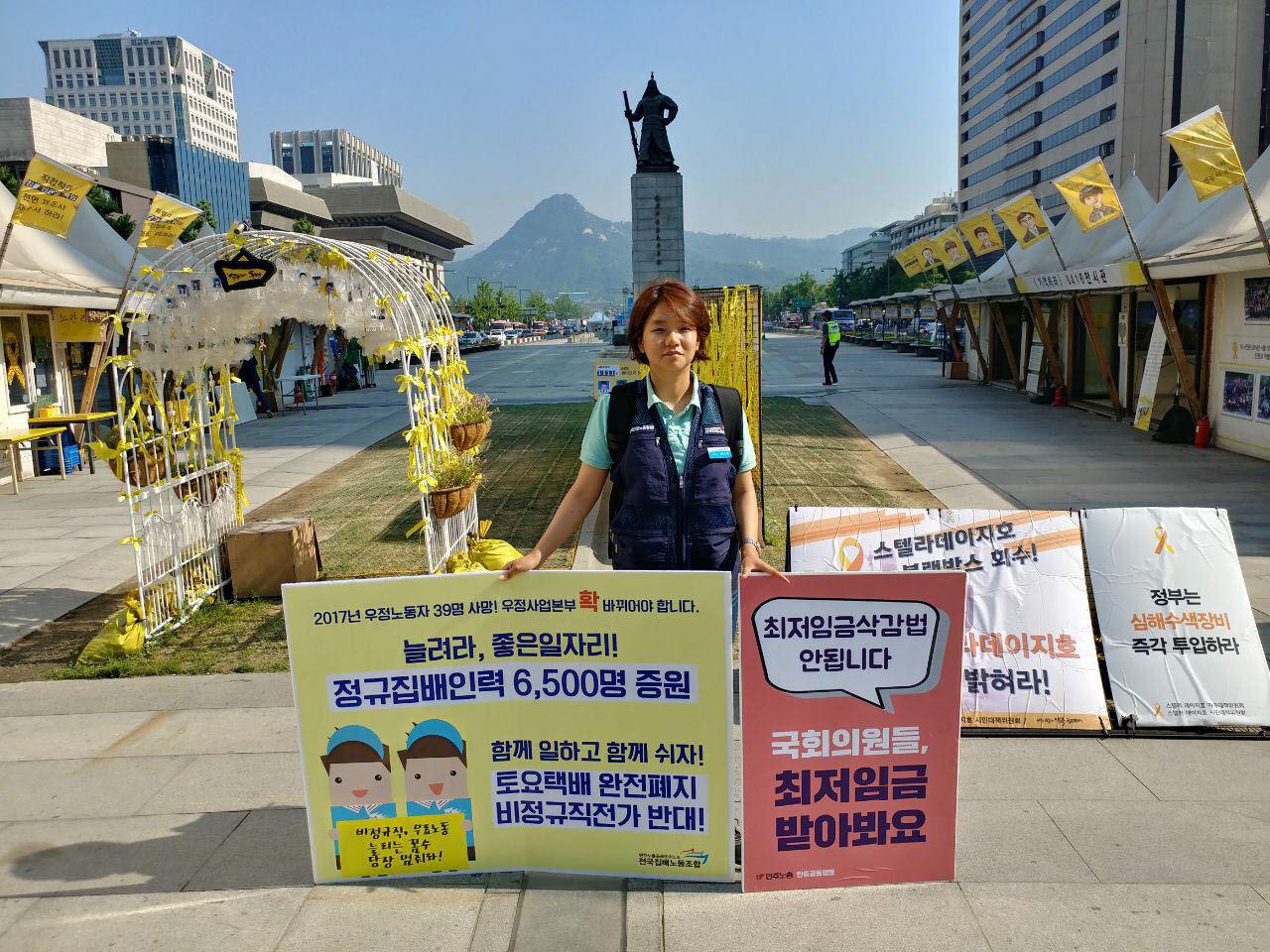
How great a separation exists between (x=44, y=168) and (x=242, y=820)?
10.9 m

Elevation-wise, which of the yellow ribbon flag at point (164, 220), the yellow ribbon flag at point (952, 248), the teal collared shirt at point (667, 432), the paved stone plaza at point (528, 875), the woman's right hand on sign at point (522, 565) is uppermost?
the yellow ribbon flag at point (952, 248)

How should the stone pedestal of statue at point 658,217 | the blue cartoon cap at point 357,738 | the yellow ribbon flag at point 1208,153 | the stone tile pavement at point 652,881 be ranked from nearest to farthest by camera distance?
1. the stone tile pavement at point 652,881
2. the blue cartoon cap at point 357,738
3. the yellow ribbon flag at point 1208,153
4. the stone pedestal of statue at point 658,217

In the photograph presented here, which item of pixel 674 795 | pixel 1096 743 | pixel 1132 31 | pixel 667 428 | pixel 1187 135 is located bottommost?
pixel 1096 743

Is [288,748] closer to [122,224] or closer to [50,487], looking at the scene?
[50,487]

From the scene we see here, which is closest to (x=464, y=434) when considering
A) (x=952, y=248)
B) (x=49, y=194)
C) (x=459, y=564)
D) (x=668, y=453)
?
(x=459, y=564)

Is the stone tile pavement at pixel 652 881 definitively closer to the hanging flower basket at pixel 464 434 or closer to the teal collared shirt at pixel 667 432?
the teal collared shirt at pixel 667 432

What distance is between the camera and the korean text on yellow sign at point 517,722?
3352 millimetres

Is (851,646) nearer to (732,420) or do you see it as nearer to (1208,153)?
(732,420)

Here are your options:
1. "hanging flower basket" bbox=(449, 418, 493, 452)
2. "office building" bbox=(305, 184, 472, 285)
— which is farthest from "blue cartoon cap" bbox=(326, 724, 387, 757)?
"office building" bbox=(305, 184, 472, 285)

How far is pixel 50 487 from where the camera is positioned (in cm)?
1451

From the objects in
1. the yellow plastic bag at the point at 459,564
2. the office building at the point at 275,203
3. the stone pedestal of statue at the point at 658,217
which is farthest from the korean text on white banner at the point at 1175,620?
the office building at the point at 275,203

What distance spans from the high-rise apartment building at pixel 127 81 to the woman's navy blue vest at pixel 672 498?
197491 mm

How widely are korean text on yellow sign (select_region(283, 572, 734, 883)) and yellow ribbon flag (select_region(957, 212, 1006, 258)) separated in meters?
19.9

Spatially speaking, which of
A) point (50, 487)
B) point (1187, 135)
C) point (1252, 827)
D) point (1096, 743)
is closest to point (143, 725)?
point (1096, 743)
